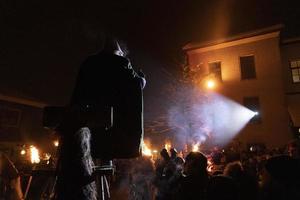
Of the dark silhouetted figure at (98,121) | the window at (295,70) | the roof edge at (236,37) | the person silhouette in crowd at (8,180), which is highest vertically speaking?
the roof edge at (236,37)

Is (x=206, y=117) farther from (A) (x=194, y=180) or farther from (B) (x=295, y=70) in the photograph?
(A) (x=194, y=180)

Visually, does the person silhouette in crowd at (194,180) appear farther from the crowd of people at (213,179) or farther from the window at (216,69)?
the window at (216,69)

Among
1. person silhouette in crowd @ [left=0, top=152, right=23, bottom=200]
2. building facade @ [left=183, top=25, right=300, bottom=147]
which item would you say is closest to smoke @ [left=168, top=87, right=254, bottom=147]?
building facade @ [left=183, top=25, right=300, bottom=147]

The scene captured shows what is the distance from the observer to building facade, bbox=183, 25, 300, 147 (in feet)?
64.0

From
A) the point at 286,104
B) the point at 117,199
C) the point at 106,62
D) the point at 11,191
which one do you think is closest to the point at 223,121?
the point at 286,104

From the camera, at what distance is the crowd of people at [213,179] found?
283cm

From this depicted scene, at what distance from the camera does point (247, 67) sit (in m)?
21.2

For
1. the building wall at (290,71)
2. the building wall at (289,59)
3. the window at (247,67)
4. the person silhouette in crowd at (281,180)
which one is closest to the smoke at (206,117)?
the window at (247,67)

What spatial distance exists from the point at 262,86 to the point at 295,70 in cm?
299

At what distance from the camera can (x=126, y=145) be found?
2350 millimetres

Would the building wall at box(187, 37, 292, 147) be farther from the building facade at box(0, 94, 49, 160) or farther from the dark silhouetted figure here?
the dark silhouetted figure

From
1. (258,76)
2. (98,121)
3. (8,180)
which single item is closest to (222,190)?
(98,121)

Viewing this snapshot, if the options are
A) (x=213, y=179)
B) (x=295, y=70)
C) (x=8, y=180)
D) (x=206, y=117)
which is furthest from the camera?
(x=206, y=117)

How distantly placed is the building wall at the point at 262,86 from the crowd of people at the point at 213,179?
11.7 metres
